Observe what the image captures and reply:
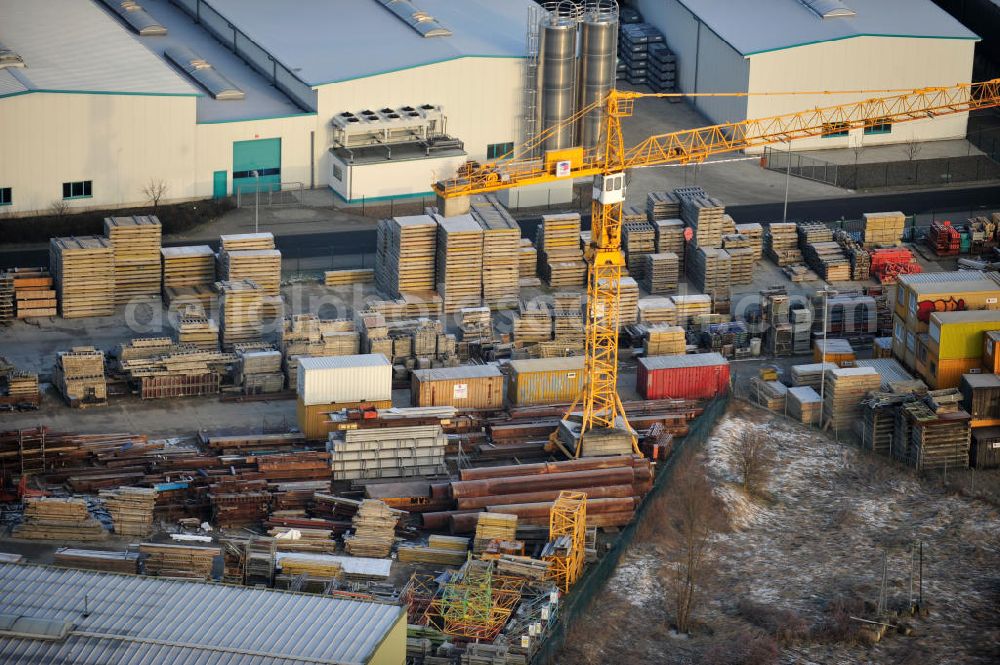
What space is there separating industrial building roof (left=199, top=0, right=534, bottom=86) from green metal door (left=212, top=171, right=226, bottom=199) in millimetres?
6481

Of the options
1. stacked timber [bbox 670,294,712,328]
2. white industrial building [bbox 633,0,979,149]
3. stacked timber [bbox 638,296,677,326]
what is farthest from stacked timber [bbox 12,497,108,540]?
white industrial building [bbox 633,0,979,149]

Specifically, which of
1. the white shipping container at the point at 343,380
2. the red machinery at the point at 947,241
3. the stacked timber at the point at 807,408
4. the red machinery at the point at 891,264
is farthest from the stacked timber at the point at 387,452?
the red machinery at the point at 947,241

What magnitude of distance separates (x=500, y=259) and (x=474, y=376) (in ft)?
37.5

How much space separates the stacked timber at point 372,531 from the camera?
72062mm

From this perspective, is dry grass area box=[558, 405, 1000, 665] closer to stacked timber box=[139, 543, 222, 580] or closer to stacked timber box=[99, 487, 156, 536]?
stacked timber box=[139, 543, 222, 580]

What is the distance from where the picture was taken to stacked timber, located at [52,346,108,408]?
270 feet

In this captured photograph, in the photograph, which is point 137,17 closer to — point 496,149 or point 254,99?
point 254,99

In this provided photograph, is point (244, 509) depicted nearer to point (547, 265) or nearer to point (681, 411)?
point (681, 411)

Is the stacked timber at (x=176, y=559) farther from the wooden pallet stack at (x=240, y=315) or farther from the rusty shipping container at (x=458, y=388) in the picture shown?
the wooden pallet stack at (x=240, y=315)

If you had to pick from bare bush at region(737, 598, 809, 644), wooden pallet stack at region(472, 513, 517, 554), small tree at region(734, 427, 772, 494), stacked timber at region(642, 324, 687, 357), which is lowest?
bare bush at region(737, 598, 809, 644)

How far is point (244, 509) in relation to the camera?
74000 mm

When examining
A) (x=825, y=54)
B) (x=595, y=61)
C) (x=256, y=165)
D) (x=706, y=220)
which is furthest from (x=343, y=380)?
(x=825, y=54)

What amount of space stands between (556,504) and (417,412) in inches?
386

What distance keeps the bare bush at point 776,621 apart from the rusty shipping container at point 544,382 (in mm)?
16487
